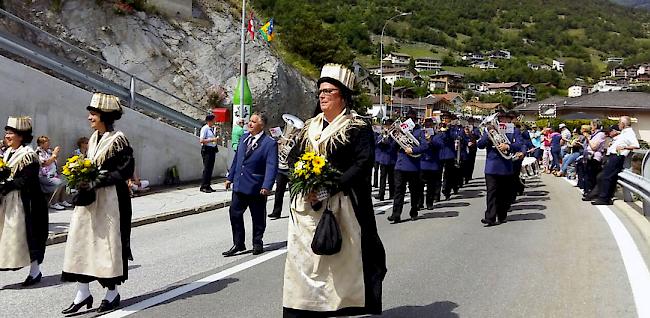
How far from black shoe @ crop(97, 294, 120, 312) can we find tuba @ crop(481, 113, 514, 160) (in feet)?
23.5

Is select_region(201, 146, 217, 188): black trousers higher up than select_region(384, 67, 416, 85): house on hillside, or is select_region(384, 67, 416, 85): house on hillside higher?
select_region(384, 67, 416, 85): house on hillside

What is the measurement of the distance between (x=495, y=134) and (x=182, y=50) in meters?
16.7

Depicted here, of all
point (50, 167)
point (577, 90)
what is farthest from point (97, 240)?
point (577, 90)

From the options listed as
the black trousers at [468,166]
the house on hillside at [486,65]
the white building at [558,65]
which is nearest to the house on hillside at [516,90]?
the house on hillside at [486,65]

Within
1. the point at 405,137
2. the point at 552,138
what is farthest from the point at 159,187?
the point at 552,138

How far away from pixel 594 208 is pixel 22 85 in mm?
11998

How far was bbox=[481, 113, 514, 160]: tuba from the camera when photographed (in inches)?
438

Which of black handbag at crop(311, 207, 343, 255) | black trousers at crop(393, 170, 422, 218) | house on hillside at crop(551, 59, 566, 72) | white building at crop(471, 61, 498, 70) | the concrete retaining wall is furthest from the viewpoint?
house on hillside at crop(551, 59, 566, 72)

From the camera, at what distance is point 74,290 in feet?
22.2

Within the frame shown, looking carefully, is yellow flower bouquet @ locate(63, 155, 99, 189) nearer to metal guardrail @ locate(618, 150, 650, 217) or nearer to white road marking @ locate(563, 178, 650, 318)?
white road marking @ locate(563, 178, 650, 318)

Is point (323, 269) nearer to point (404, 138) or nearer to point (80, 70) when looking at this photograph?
point (404, 138)

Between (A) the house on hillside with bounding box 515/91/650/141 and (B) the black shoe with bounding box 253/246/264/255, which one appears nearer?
(B) the black shoe with bounding box 253/246/264/255

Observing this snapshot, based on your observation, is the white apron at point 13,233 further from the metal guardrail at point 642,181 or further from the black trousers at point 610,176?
the black trousers at point 610,176

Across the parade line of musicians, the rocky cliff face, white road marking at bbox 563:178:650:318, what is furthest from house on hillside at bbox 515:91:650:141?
the parade line of musicians
